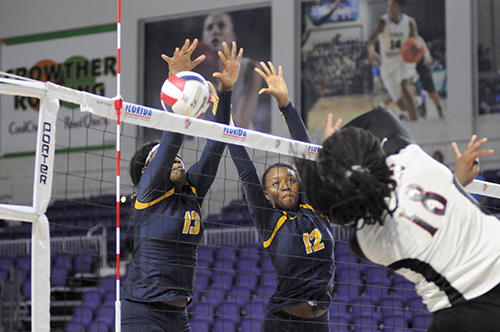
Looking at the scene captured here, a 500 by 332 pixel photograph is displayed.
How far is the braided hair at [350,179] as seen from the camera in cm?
206

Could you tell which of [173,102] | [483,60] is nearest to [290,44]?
[483,60]

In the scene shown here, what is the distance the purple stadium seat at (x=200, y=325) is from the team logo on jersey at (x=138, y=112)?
5.40m

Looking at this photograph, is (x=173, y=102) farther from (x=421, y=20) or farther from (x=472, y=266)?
(x=421, y=20)

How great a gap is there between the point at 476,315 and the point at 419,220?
0.37 metres

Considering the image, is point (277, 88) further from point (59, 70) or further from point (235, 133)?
point (59, 70)

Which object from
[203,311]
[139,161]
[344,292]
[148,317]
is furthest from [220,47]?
[148,317]

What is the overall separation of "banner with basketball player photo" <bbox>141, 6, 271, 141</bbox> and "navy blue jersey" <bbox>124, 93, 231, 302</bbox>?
875cm

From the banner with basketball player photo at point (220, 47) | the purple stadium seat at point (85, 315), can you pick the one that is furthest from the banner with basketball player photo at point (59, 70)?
the purple stadium seat at point (85, 315)

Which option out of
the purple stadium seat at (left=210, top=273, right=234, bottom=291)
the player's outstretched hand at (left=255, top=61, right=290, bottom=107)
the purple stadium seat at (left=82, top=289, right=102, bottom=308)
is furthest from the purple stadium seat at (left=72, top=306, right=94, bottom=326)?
the player's outstretched hand at (left=255, top=61, right=290, bottom=107)

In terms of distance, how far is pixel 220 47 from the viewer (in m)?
13.2

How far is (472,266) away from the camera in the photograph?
2088 mm

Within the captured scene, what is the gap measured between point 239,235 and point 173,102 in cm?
772

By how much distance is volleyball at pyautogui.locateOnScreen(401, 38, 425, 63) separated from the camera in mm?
Result: 11617

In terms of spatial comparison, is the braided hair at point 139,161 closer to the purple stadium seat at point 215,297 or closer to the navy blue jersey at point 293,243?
the navy blue jersey at point 293,243
